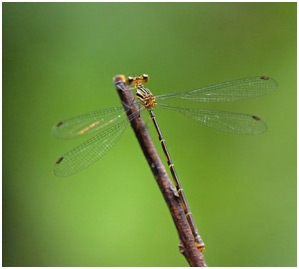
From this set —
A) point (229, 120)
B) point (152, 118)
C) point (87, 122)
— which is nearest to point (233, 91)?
point (229, 120)

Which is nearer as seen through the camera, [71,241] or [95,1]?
[71,241]

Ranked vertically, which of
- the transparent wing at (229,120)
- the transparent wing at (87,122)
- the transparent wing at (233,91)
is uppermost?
the transparent wing at (233,91)

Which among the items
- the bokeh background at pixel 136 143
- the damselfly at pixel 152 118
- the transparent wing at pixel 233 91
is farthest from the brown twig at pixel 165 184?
the bokeh background at pixel 136 143

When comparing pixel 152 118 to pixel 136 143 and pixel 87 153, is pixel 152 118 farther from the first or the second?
pixel 136 143

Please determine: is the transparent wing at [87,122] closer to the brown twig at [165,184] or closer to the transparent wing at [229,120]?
the brown twig at [165,184]

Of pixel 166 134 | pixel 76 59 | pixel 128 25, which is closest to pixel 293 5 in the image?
pixel 128 25

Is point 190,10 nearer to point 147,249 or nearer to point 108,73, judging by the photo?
point 108,73
